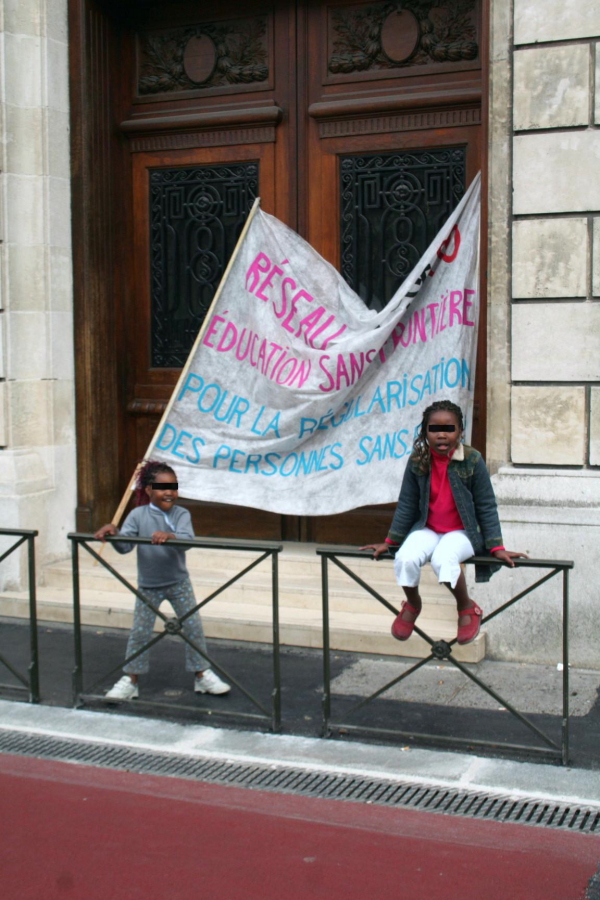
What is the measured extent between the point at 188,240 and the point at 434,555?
445cm

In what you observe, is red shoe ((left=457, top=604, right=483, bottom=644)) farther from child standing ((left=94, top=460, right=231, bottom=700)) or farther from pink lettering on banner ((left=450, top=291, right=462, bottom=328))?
pink lettering on banner ((left=450, top=291, right=462, bottom=328))

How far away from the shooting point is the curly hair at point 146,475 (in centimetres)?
613

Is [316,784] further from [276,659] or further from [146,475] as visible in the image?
[146,475]

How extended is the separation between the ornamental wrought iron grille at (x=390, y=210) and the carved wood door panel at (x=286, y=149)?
11mm

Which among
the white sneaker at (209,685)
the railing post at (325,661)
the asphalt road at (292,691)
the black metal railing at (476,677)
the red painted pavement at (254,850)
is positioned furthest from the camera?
the white sneaker at (209,685)

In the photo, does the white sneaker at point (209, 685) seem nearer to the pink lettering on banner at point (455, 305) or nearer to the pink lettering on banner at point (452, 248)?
the pink lettering on banner at point (455, 305)

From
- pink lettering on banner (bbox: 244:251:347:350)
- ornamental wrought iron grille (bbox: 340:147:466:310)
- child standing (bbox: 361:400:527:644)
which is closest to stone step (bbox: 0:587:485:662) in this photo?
child standing (bbox: 361:400:527:644)

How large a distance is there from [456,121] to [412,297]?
1526 mm

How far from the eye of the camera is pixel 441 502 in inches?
218

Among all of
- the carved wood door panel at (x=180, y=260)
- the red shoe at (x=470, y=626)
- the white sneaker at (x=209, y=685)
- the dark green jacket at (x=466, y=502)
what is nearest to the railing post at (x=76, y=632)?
the white sneaker at (x=209, y=685)

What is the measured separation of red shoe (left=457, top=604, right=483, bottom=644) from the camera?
5426 millimetres

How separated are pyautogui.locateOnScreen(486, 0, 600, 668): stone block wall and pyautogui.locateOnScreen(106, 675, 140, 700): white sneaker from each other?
2343mm

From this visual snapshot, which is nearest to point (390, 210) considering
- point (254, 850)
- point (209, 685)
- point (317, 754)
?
point (209, 685)

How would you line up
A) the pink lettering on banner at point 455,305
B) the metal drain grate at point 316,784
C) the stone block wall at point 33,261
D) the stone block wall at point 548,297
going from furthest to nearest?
1. the stone block wall at point 33,261
2. the pink lettering on banner at point 455,305
3. the stone block wall at point 548,297
4. the metal drain grate at point 316,784
